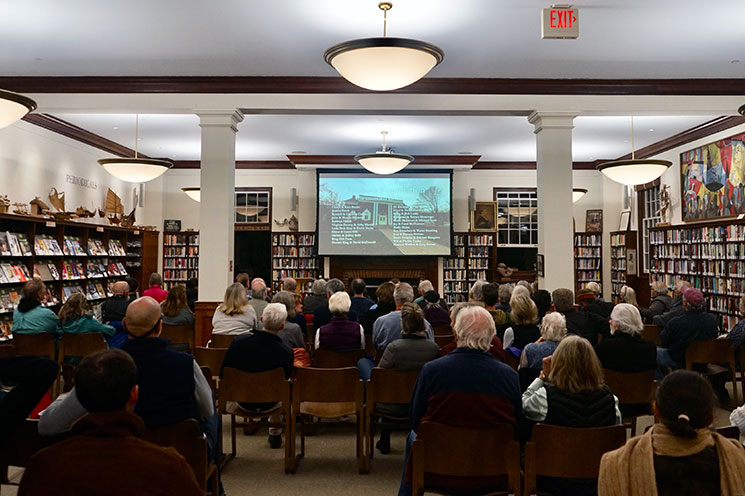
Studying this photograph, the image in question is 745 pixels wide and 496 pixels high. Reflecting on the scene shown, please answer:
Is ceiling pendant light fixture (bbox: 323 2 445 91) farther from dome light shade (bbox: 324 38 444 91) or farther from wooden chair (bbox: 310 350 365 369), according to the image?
wooden chair (bbox: 310 350 365 369)

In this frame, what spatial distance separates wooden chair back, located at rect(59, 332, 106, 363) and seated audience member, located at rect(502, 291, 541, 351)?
379 centimetres

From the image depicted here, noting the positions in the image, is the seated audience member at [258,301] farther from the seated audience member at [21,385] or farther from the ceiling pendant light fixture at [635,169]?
the ceiling pendant light fixture at [635,169]

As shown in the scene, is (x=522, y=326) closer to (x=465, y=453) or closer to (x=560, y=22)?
(x=465, y=453)

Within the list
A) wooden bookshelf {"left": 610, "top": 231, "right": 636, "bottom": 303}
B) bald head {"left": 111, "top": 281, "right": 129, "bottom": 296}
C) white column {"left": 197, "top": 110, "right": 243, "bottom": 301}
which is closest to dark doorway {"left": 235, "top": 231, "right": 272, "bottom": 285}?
white column {"left": 197, "top": 110, "right": 243, "bottom": 301}

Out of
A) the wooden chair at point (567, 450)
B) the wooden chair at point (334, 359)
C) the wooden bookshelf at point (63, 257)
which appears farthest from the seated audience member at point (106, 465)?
the wooden bookshelf at point (63, 257)

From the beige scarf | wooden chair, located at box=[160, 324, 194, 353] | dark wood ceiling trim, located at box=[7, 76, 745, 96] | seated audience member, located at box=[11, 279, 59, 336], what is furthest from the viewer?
dark wood ceiling trim, located at box=[7, 76, 745, 96]

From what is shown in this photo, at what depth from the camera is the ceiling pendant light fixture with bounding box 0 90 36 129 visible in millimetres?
5145

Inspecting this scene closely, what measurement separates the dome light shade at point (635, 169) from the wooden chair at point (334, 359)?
620 centimetres

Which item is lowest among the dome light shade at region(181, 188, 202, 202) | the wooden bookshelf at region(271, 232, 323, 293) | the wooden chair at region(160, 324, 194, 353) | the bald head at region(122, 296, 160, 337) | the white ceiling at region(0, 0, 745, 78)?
the wooden chair at region(160, 324, 194, 353)

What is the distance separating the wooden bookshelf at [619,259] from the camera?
12602 mm

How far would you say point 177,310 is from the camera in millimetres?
6070

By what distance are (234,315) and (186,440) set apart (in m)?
3.08

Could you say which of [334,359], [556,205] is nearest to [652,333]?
[556,205]

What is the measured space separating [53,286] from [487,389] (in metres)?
8.78
